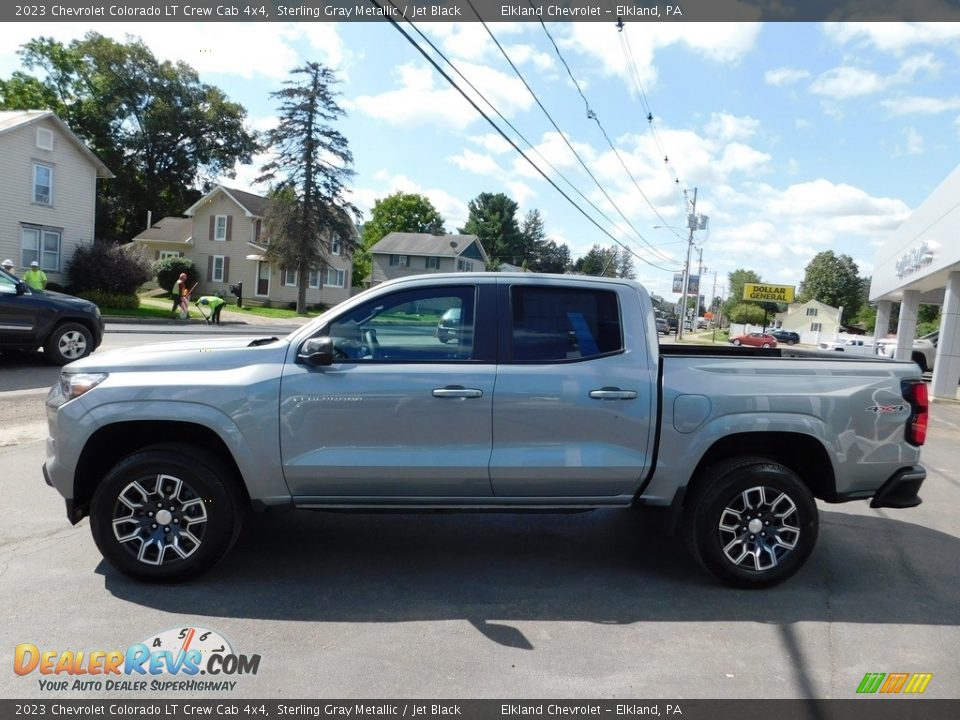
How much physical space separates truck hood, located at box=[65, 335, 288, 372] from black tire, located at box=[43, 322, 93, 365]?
343 inches

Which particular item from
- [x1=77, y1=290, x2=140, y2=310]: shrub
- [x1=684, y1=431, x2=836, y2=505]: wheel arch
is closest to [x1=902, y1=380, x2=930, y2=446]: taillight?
[x1=684, y1=431, x2=836, y2=505]: wheel arch

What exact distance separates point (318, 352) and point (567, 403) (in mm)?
1501

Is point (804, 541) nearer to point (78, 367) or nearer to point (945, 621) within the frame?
point (945, 621)

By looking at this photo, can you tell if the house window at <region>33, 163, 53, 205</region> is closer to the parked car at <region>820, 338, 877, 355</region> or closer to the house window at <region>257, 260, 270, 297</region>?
the house window at <region>257, 260, 270, 297</region>

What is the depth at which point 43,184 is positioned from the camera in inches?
1219

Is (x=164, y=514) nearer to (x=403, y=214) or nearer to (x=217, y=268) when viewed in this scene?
(x=217, y=268)

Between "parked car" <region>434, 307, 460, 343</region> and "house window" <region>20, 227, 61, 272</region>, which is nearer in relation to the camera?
"parked car" <region>434, 307, 460, 343</region>

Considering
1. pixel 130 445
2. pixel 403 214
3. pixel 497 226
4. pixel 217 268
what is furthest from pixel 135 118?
pixel 130 445

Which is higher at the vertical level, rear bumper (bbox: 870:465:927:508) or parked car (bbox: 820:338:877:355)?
parked car (bbox: 820:338:877:355)

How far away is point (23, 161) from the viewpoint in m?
29.8

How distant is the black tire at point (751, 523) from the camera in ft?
14.9

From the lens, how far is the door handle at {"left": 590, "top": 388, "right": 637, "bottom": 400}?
14.5 feet

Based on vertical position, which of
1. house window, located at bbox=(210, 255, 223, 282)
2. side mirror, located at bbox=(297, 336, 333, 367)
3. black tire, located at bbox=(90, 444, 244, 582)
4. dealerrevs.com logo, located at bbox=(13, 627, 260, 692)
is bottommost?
dealerrevs.com logo, located at bbox=(13, 627, 260, 692)

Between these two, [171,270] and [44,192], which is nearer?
[44,192]
